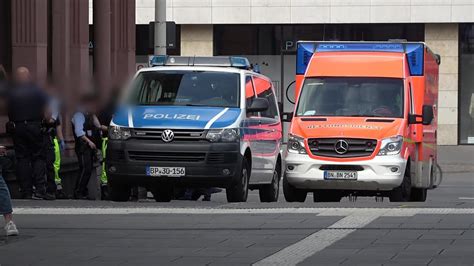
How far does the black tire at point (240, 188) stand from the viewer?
1719cm

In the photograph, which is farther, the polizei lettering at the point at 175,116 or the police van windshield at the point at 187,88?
the police van windshield at the point at 187,88

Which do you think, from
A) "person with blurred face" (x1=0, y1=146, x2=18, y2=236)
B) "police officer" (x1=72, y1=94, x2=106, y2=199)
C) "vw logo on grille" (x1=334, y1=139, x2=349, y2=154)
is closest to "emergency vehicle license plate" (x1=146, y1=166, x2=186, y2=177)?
"police officer" (x1=72, y1=94, x2=106, y2=199)

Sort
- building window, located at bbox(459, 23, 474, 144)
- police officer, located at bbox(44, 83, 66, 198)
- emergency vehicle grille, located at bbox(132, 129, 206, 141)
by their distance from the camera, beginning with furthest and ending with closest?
building window, located at bbox(459, 23, 474, 144) < police officer, located at bbox(44, 83, 66, 198) < emergency vehicle grille, located at bbox(132, 129, 206, 141)

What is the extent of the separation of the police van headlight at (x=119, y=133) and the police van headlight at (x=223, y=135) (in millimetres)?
1161

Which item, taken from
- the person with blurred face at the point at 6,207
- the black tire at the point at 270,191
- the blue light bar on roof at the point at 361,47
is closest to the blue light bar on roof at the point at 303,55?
the blue light bar on roof at the point at 361,47

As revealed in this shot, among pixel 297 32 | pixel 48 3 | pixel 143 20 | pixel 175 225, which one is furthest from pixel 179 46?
pixel 175 225

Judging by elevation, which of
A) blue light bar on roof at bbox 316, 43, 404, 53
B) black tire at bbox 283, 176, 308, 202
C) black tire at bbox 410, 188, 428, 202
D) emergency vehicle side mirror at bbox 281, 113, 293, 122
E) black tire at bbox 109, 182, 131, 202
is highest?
blue light bar on roof at bbox 316, 43, 404, 53

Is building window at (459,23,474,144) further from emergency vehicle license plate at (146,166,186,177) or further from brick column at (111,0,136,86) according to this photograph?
emergency vehicle license plate at (146,166,186,177)

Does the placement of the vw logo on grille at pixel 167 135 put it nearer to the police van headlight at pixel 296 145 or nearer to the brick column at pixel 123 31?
the police van headlight at pixel 296 145

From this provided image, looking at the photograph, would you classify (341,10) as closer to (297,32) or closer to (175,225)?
(297,32)

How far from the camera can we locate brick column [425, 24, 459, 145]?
39062 millimetres

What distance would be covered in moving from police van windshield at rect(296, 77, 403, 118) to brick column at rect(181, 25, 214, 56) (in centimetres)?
2131

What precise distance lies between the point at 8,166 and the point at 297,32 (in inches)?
916

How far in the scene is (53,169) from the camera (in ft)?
59.3
